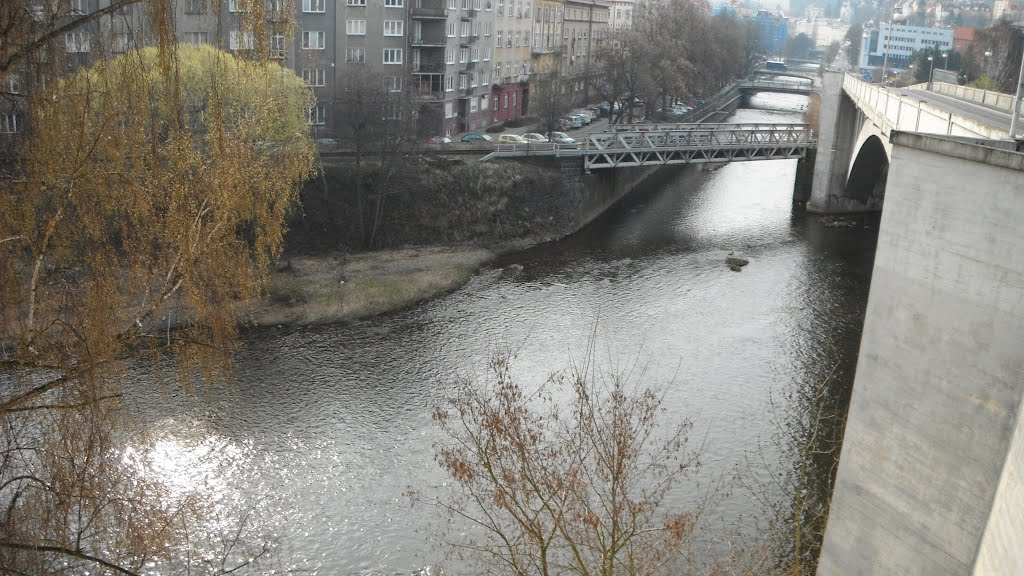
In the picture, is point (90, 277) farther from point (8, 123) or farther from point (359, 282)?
point (359, 282)

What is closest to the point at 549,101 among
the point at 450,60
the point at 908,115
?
the point at 450,60

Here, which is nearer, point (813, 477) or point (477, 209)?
point (813, 477)

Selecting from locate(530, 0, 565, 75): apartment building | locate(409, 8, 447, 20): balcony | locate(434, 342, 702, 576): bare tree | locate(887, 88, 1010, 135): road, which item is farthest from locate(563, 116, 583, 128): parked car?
locate(434, 342, 702, 576): bare tree

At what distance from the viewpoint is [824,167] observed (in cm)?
3688

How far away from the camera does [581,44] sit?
5619 cm

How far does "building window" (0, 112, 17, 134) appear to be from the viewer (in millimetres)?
7211

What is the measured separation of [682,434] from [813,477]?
2181mm

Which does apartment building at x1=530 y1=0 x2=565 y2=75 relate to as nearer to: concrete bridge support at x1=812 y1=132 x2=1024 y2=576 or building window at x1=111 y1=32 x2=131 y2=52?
concrete bridge support at x1=812 y1=132 x2=1024 y2=576

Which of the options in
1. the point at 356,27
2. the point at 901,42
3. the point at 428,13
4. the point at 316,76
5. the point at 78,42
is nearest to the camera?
the point at 78,42

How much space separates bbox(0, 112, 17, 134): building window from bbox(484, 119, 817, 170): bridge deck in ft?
79.9

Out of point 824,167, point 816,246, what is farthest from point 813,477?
point 824,167

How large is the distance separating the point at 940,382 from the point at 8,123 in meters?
9.27

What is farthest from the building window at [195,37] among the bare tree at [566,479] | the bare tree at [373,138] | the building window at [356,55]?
the bare tree at [566,479]

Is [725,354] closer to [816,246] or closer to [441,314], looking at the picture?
[441,314]
